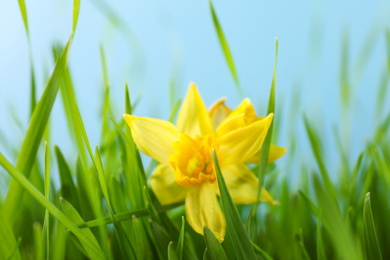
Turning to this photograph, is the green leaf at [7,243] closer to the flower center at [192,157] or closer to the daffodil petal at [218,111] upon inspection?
the flower center at [192,157]

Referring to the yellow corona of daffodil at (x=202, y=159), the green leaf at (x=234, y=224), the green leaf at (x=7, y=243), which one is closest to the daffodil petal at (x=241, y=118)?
the yellow corona of daffodil at (x=202, y=159)

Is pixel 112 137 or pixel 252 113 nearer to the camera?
pixel 252 113

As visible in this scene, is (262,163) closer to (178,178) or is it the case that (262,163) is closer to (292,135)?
(178,178)

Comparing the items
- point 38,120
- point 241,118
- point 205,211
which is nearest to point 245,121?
point 241,118

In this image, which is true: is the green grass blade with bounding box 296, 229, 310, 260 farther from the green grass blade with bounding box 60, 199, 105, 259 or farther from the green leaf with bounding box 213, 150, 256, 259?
the green grass blade with bounding box 60, 199, 105, 259

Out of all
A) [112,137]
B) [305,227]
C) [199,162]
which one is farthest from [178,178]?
[305,227]

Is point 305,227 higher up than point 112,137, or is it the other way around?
point 112,137

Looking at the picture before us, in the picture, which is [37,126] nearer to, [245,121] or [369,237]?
[245,121]
